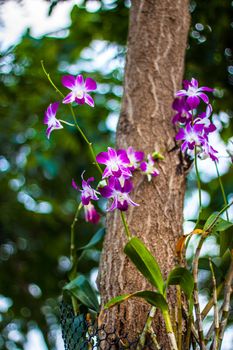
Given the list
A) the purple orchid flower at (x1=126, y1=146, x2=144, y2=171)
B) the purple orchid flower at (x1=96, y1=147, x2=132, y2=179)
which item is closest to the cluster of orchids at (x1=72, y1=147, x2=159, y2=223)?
the purple orchid flower at (x1=96, y1=147, x2=132, y2=179)

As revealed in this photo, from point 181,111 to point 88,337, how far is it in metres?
0.57

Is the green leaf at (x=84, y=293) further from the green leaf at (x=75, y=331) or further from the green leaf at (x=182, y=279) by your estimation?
the green leaf at (x=182, y=279)

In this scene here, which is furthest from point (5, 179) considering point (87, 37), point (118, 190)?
point (118, 190)

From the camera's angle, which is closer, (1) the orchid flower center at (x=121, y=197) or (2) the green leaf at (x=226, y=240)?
(1) the orchid flower center at (x=121, y=197)

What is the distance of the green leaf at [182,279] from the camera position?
992 mm

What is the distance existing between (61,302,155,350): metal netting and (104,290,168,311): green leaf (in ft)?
0.31

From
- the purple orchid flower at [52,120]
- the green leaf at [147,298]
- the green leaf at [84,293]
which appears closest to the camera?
the green leaf at [147,298]

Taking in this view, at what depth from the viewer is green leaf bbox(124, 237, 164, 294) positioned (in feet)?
3.24

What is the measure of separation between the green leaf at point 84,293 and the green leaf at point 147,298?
258 mm

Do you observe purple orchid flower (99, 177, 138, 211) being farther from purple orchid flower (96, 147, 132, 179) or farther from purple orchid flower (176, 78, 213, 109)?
purple orchid flower (176, 78, 213, 109)

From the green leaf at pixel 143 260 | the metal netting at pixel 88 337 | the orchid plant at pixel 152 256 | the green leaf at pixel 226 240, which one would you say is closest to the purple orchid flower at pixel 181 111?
the orchid plant at pixel 152 256

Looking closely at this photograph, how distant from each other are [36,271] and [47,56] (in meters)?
1.12

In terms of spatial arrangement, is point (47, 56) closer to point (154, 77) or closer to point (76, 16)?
point (76, 16)

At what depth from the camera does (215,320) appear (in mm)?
1072
